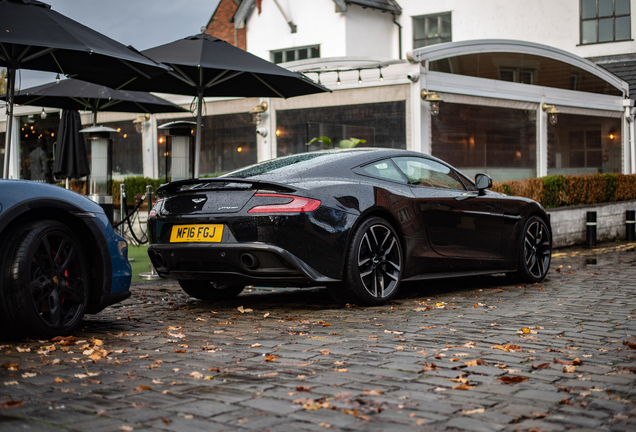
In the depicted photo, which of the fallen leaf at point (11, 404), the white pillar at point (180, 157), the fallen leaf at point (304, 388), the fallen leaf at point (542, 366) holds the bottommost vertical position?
the fallen leaf at point (542, 366)

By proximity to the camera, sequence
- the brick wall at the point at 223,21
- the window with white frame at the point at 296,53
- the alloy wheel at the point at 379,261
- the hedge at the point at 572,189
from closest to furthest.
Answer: the alloy wheel at the point at 379,261
the hedge at the point at 572,189
the window with white frame at the point at 296,53
the brick wall at the point at 223,21

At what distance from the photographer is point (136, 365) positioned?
159 inches

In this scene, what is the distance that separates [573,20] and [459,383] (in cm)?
2956

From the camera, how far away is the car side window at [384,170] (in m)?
6.62

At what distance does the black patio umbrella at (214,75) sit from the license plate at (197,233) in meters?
3.17

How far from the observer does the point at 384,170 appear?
22.2 feet

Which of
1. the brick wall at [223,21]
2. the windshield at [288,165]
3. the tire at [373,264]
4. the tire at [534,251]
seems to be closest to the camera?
the tire at [373,264]

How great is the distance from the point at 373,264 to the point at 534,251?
117 inches

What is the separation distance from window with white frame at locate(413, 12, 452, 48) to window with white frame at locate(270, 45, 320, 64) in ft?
15.4

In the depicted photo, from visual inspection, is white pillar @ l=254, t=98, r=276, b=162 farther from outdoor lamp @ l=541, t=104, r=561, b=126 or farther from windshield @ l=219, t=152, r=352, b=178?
windshield @ l=219, t=152, r=352, b=178

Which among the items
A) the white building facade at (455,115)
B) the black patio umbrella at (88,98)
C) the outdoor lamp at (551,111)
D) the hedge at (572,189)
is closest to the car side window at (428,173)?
the white building facade at (455,115)

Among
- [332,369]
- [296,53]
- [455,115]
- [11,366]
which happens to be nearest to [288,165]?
[332,369]

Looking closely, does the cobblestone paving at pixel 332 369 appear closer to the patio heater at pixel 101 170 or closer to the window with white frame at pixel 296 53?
the patio heater at pixel 101 170

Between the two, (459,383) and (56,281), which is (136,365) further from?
(459,383)
